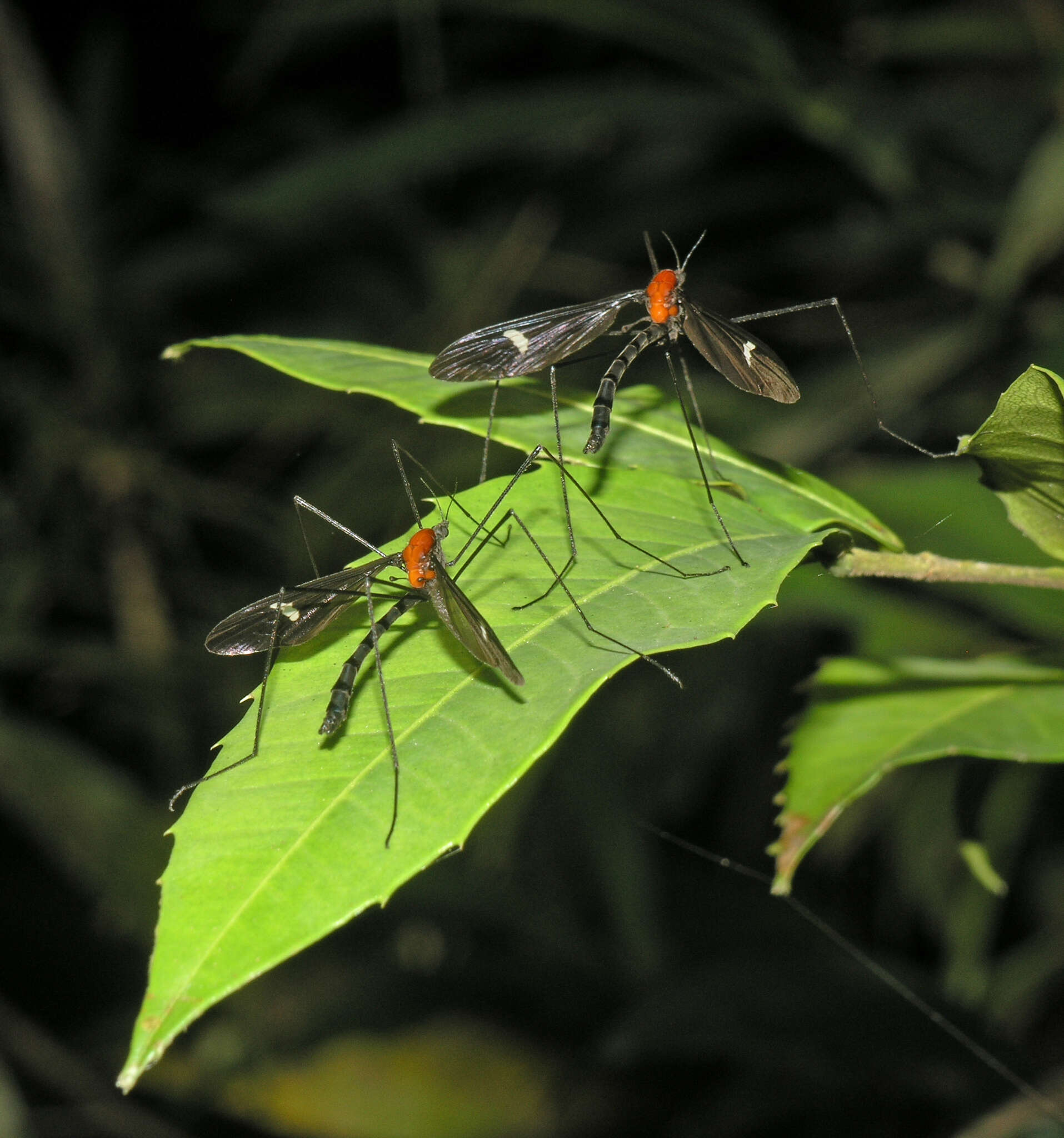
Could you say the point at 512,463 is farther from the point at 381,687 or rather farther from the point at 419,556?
the point at 381,687

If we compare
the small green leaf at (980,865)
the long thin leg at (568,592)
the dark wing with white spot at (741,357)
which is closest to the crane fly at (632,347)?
the dark wing with white spot at (741,357)

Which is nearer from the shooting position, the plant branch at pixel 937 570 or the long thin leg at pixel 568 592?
the long thin leg at pixel 568 592

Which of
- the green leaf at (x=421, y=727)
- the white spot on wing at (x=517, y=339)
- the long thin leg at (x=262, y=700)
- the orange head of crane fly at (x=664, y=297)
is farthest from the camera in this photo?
the orange head of crane fly at (x=664, y=297)

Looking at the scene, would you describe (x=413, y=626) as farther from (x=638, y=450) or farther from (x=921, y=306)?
(x=921, y=306)

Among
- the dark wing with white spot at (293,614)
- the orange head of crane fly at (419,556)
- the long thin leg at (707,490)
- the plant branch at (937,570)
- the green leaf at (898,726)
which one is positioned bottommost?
the green leaf at (898,726)

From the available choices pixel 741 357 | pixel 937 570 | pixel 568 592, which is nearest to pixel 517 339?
pixel 741 357

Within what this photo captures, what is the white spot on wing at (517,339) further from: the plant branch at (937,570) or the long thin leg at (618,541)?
the plant branch at (937,570)
